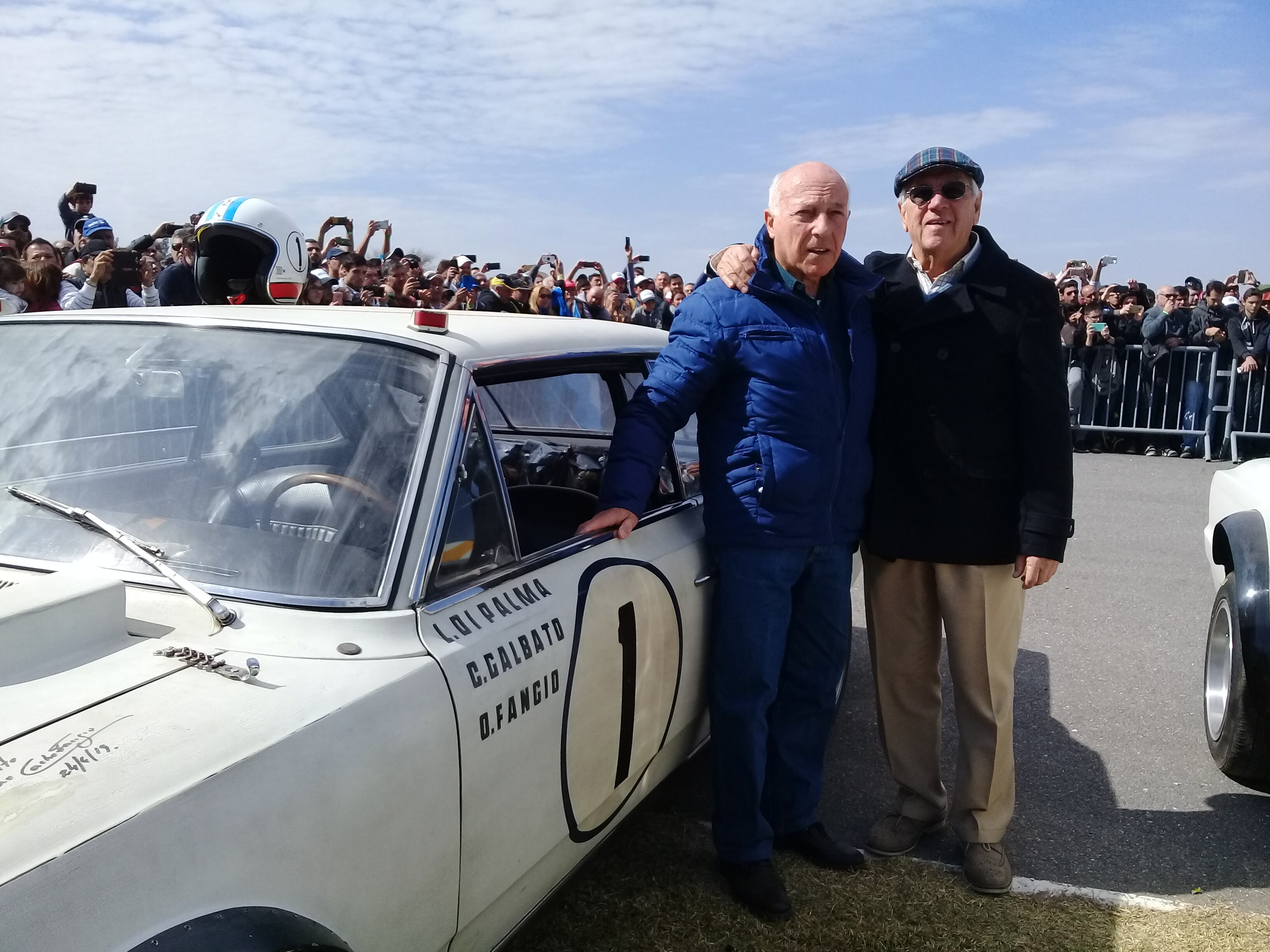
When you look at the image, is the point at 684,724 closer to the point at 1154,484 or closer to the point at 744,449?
the point at 744,449

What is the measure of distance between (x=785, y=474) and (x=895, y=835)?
1277 millimetres

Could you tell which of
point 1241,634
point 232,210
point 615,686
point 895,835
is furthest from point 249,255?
point 1241,634

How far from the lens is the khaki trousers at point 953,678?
3092 mm

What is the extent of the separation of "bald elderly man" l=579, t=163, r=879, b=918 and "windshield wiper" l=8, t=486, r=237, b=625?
1030mm

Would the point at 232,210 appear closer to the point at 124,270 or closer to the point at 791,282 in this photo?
the point at 791,282

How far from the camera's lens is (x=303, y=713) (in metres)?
1.68

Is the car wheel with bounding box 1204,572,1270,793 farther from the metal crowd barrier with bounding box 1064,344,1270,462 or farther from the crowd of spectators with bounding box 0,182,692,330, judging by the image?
the metal crowd barrier with bounding box 1064,344,1270,462

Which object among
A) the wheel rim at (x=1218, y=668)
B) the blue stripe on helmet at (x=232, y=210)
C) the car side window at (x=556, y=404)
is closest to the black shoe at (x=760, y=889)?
the car side window at (x=556, y=404)

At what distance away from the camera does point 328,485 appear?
213cm

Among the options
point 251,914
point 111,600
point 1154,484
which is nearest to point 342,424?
point 111,600

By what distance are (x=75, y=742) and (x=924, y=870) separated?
8.12 ft

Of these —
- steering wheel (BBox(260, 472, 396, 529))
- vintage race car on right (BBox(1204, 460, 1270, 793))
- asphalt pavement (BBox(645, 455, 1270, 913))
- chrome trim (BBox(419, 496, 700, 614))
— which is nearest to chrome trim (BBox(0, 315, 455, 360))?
steering wheel (BBox(260, 472, 396, 529))

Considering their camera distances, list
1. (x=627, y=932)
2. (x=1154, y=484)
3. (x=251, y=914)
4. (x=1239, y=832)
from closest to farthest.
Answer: (x=251, y=914), (x=627, y=932), (x=1239, y=832), (x=1154, y=484)

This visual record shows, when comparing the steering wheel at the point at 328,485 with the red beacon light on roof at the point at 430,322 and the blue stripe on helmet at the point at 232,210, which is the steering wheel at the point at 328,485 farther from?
the blue stripe on helmet at the point at 232,210
